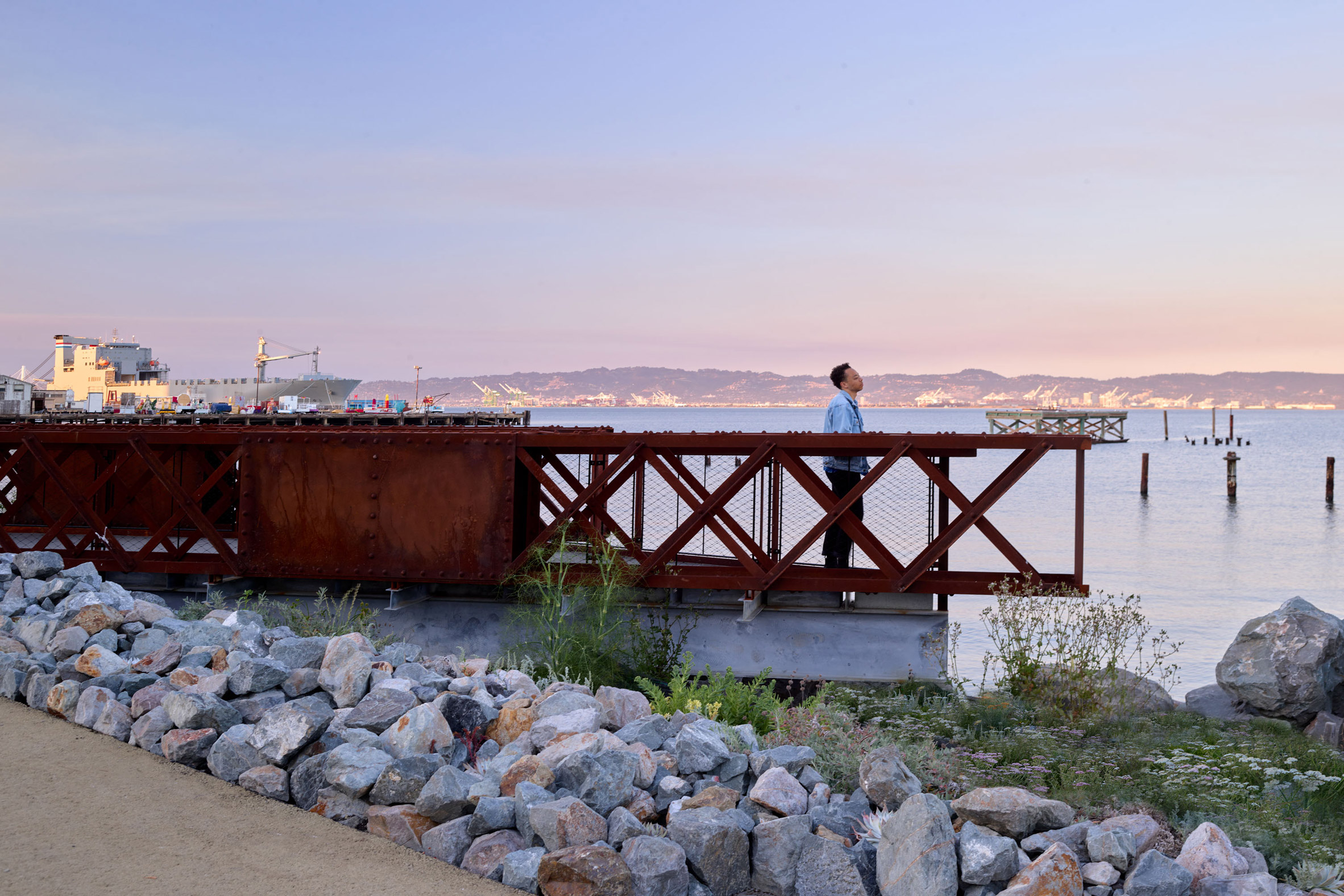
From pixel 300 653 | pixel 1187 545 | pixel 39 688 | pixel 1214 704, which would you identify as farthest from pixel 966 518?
pixel 1187 545

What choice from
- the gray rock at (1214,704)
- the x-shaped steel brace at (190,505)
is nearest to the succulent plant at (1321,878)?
the gray rock at (1214,704)

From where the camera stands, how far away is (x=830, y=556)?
11672 millimetres

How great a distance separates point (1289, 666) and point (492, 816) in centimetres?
1010

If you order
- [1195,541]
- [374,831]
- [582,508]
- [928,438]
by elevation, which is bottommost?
[1195,541]

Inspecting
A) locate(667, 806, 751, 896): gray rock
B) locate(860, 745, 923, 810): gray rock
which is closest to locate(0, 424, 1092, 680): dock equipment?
locate(860, 745, 923, 810): gray rock

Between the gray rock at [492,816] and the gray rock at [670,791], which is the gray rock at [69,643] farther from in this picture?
the gray rock at [670,791]

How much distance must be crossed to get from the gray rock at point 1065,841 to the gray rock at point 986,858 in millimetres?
182

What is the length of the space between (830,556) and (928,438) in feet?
6.23

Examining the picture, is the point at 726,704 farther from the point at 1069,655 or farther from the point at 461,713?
the point at 1069,655

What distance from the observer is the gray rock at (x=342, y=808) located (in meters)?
5.46

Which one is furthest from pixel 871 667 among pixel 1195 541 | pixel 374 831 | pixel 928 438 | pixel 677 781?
pixel 1195 541

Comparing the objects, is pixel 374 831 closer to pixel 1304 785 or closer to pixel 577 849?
pixel 577 849

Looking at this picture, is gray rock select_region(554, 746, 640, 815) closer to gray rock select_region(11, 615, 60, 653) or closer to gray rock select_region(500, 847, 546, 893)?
gray rock select_region(500, 847, 546, 893)

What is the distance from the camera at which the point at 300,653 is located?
22.8 feet
